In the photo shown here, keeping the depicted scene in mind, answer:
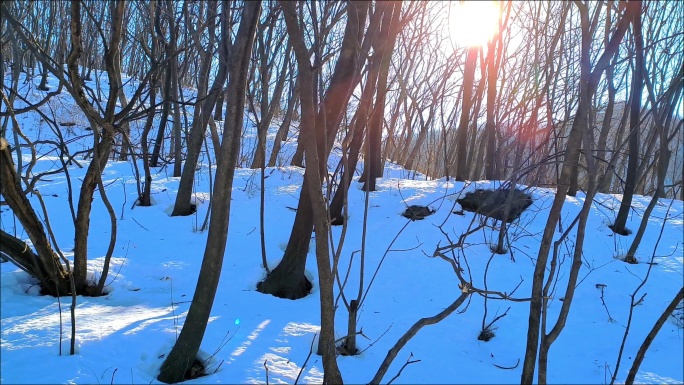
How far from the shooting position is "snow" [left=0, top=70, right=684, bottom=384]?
278 centimetres

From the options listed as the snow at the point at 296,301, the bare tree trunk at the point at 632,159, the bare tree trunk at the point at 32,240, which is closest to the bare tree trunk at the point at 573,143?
the snow at the point at 296,301

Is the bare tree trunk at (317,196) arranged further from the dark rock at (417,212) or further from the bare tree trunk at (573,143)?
the dark rock at (417,212)

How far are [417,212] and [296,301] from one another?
9.26 ft

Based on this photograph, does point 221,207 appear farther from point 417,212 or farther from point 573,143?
point 417,212

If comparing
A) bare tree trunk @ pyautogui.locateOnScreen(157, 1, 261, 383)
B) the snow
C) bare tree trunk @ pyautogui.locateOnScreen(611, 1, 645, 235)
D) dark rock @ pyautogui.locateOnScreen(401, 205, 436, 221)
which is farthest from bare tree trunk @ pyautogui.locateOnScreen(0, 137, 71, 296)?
bare tree trunk @ pyautogui.locateOnScreen(611, 1, 645, 235)

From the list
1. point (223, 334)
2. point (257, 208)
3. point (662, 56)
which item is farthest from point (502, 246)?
point (662, 56)

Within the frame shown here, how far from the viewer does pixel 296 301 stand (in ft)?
14.1

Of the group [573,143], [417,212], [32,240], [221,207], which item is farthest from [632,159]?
[32,240]

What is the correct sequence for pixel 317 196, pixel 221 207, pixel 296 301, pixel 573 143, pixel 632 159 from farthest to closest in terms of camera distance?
pixel 632 159, pixel 296 301, pixel 221 207, pixel 573 143, pixel 317 196

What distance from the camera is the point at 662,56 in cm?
927

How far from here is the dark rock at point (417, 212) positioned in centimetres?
646

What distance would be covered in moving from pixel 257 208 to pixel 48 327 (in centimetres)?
385

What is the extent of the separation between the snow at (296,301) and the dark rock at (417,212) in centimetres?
14

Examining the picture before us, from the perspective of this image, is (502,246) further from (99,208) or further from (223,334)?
(99,208)
